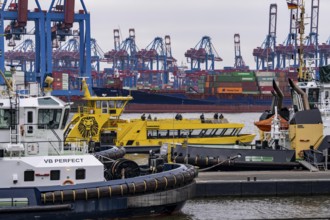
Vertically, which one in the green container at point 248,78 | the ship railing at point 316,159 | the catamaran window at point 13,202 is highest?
the green container at point 248,78

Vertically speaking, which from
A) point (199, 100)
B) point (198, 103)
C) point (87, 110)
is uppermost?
point (87, 110)

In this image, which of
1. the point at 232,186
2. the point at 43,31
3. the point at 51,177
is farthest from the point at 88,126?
the point at 43,31

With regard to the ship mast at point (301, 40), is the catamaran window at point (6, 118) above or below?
below

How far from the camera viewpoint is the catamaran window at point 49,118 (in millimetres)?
20234

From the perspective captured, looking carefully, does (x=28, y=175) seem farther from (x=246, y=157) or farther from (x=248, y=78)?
(x=248, y=78)

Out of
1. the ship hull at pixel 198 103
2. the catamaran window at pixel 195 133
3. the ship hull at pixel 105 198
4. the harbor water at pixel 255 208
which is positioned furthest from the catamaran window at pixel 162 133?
the ship hull at pixel 198 103

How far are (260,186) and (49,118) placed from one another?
7580 mm

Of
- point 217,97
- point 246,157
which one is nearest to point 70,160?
point 246,157

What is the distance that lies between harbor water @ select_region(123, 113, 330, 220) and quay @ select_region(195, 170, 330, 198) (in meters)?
0.20

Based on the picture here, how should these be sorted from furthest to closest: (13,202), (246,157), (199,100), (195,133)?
(199,100) → (195,133) → (246,157) → (13,202)

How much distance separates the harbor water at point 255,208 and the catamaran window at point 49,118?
346 cm

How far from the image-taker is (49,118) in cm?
2036

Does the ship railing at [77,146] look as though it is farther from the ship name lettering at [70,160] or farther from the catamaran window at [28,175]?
the catamaran window at [28,175]

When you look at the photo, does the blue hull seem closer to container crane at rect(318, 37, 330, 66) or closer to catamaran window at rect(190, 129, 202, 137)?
container crane at rect(318, 37, 330, 66)
